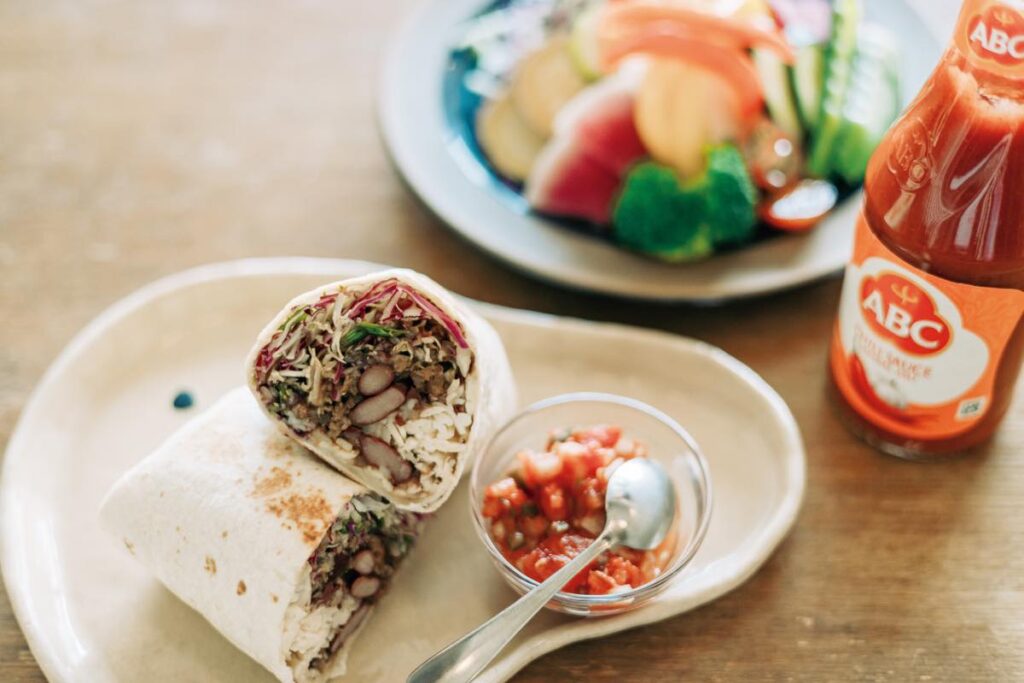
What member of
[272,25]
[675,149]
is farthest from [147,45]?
[675,149]

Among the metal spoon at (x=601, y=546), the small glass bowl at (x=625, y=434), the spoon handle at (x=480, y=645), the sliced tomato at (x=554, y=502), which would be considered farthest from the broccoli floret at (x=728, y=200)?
the spoon handle at (x=480, y=645)

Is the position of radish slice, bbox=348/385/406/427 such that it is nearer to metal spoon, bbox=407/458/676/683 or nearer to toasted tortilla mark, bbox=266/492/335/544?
toasted tortilla mark, bbox=266/492/335/544

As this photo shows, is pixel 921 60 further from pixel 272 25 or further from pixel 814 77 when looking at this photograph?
pixel 272 25

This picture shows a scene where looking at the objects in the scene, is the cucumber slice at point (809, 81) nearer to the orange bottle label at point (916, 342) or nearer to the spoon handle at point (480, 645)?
the orange bottle label at point (916, 342)

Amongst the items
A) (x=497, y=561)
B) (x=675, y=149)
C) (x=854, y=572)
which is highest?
(x=675, y=149)

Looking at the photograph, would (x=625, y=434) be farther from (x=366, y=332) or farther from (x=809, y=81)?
(x=809, y=81)

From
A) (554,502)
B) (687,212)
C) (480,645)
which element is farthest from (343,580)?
(687,212)
